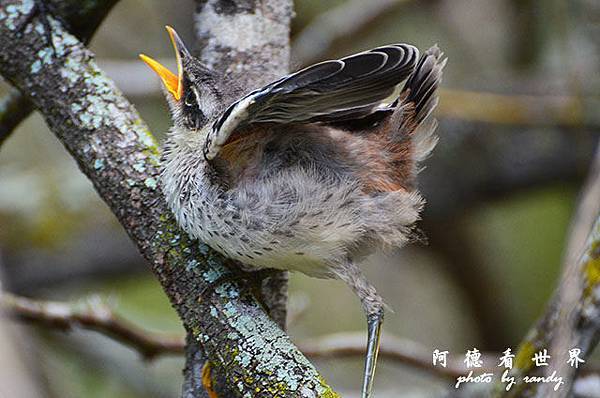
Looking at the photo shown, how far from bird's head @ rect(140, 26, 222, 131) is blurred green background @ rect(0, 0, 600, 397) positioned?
74.8 inches

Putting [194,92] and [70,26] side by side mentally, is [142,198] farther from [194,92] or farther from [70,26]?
[70,26]

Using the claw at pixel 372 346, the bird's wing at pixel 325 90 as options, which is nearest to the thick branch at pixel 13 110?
the bird's wing at pixel 325 90

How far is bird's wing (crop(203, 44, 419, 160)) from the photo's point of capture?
2084 millimetres

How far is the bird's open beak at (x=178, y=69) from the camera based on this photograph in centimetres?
270

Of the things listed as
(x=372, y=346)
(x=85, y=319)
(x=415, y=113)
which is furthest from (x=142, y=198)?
(x=85, y=319)

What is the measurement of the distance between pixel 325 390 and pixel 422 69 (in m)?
1.16

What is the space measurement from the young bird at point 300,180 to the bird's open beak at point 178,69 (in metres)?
0.04

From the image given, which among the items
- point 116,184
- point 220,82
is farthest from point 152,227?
point 220,82

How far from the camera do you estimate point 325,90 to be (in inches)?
84.1

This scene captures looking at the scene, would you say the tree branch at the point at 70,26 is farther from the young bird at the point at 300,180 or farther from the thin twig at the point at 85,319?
the thin twig at the point at 85,319

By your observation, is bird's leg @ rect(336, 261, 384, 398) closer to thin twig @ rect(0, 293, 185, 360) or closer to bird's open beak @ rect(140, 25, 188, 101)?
bird's open beak @ rect(140, 25, 188, 101)

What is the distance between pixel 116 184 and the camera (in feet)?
8.05

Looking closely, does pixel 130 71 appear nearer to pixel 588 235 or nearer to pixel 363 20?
pixel 363 20

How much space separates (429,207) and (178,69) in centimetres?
284
